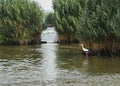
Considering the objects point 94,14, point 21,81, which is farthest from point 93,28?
point 21,81

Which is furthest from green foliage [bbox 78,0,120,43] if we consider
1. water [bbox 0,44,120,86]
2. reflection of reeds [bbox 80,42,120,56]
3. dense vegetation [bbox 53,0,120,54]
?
water [bbox 0,44,120,86]

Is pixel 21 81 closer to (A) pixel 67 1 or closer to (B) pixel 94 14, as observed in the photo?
(B) pixel 94 14

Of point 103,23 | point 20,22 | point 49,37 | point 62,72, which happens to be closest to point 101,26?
point 103,23

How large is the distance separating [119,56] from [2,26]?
2847 cm

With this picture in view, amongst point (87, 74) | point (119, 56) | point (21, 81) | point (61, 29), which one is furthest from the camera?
point (61, 29)

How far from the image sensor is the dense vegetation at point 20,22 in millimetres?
61269

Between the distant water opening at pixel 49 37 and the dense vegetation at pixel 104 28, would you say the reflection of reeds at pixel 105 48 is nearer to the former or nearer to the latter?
the dense vegetation at pixel 104 28

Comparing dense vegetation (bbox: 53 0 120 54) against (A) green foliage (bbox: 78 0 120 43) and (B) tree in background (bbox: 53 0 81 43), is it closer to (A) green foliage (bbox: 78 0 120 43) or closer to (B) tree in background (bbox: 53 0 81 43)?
(A) green foliage (bbox: 78 0 120 43)

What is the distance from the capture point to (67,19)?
6225 cm

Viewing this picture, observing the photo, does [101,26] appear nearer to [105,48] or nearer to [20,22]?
[105,48]

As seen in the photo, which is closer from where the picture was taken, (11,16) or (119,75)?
(119,75)

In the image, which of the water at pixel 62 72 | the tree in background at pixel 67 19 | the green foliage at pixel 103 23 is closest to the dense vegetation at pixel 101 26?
the green foliage at pixel 103 23

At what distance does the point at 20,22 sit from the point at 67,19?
763 cm

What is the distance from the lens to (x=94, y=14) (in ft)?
129
